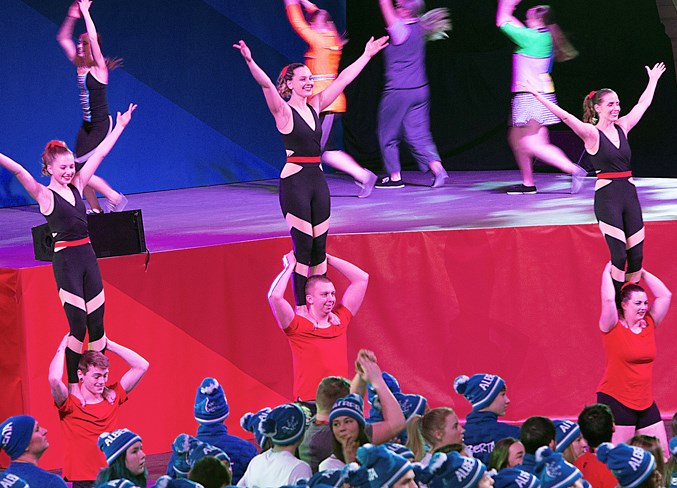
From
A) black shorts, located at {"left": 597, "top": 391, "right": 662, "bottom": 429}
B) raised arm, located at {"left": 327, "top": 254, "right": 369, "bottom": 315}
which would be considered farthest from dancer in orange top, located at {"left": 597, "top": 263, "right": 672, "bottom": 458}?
raised arm, located at {"left": 327, "top": 254, "right": 369, "bottom": 315}

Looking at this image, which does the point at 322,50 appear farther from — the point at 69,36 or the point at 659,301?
the point at 659,301

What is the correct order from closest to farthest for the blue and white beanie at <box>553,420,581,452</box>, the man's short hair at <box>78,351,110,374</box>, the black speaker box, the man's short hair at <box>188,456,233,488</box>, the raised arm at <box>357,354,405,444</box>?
the man's short hair at <box>188,456,233,488</box>, the blue and white beanie at <box>553,420,581,452</box>, the raised arm at <box>357,354,405,444</box>, the man's short hair at <box>78,351,110,374</box>, the black speaker box

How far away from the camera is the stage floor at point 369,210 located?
842 cm

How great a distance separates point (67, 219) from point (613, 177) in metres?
3.08

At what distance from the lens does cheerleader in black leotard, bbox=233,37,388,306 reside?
6.84 m

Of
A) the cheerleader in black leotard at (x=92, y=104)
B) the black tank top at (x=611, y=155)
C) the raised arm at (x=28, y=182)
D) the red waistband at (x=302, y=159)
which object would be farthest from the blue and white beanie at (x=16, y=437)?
the cheerleader in black leotard at (x=92, y=104)

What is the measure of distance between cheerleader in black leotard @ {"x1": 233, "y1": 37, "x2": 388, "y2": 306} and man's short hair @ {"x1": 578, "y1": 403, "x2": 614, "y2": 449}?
221 centimetres

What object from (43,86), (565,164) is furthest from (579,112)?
(43,86)

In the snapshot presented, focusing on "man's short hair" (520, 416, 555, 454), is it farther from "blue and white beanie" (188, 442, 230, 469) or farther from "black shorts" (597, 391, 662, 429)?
"black shorts" (597, 391, 662, 429)

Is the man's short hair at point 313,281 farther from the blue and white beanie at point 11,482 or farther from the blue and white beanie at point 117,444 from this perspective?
the blue and white beanie at point 11,482

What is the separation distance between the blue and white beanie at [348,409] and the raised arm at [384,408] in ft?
1.07

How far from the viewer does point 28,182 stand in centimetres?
616

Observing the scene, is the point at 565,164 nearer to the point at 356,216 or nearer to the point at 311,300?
the point at 356,216

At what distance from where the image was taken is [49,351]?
A: 24.2 feet
